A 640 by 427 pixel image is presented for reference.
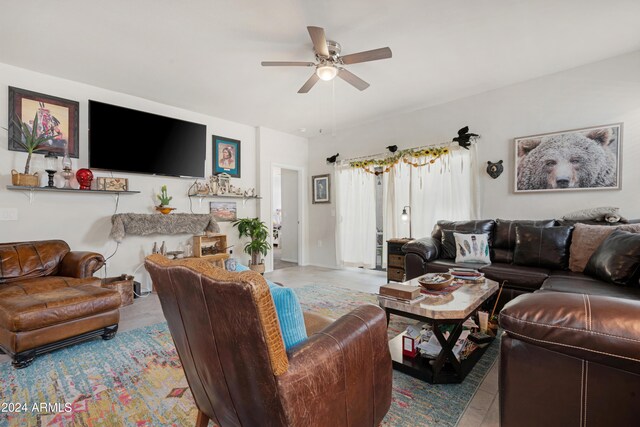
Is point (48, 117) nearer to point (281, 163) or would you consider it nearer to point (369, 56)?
point (281, 163)

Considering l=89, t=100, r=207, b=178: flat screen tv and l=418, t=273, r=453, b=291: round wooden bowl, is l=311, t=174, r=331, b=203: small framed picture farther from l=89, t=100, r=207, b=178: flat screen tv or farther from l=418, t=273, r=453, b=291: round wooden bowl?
l=418, t=273, r=453, b=291: round wooden bowl

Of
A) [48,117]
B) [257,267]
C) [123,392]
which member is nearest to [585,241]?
[123,392]

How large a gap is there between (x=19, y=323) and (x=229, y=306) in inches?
87.6

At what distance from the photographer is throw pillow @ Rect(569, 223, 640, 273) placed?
8.96ft

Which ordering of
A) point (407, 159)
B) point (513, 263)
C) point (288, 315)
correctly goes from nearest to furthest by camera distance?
point (288, 315) < point (513, 263) < point (407, 159)

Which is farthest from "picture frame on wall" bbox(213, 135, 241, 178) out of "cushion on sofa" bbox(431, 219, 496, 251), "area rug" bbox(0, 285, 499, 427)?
"cushion on sofa" bbox(431, 219, 496, 251)

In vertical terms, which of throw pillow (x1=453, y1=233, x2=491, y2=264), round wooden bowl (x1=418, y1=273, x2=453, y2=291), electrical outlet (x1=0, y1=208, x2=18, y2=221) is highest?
electrical outlet (x1=0, y1=208, x2=18, y2=221)

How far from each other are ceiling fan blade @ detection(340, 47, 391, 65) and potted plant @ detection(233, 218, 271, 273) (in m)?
3.12

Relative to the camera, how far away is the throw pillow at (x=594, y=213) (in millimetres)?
3031

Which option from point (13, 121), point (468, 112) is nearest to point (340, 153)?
point (468, 112)

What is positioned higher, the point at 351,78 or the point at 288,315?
the point at 351,78

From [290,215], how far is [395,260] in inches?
117

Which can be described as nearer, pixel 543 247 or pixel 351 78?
pixel 351 78

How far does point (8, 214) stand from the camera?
311 cm
